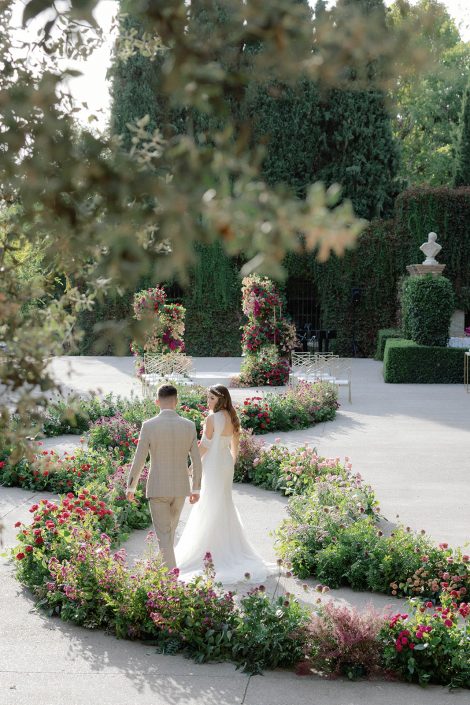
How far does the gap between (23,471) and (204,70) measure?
915 cm

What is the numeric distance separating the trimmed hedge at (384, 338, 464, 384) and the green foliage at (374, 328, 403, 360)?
4.03 m

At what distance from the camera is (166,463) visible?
21.1 ft

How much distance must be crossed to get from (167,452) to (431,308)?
16.1 meters

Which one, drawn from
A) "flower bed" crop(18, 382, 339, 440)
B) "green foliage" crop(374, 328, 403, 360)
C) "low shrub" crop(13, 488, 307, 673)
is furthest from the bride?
"green foliage" crop(374, 328, 403, 360)

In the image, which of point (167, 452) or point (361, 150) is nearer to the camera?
point (167, 452)

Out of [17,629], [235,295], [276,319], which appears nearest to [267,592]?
[17,629]

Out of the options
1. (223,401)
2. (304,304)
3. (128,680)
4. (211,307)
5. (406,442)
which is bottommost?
(128,680)

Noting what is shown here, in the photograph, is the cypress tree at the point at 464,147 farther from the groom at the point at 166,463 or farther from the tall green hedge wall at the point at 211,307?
the groom at the point at 166,463

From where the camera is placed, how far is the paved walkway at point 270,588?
4.93m

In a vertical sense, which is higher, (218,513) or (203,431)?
A: (203,431)

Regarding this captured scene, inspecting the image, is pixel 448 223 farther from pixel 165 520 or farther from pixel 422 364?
pixel 165 520

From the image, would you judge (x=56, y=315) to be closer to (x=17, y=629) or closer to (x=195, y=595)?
(x=195, y=595)

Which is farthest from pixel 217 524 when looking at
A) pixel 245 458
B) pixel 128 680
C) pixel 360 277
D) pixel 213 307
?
pixel 213 307

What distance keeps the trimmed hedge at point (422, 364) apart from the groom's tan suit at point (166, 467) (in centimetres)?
1527
